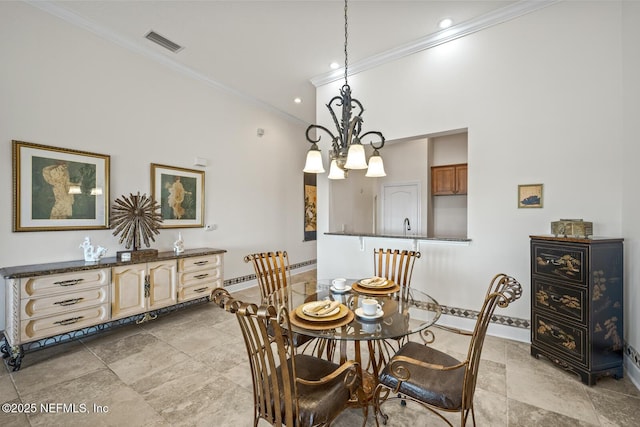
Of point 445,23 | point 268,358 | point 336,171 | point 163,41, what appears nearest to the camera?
point 268,358

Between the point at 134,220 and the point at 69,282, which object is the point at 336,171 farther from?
the point at 69,282

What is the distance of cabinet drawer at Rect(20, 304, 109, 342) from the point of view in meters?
2.30

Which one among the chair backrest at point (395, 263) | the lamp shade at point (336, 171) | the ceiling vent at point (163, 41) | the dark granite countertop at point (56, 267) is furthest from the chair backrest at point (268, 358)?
the ceiling vent at point (163, 41)

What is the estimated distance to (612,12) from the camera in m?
2.41

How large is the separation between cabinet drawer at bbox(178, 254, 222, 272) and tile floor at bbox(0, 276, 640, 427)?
35.6 inches

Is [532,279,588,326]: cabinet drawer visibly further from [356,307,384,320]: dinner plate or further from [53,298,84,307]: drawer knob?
[53,298,84,307]: drawer knob

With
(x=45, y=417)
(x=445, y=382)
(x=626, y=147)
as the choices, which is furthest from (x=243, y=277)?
(x=626, y=147)

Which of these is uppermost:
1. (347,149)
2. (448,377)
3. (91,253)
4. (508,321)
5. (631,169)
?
(347,149)

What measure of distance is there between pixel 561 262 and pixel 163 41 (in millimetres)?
4955

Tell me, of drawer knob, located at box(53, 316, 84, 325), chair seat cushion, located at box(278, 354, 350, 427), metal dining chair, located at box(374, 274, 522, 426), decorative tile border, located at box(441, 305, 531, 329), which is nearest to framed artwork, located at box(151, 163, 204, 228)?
drawer knob, located at box(53, 316, 84, 325)

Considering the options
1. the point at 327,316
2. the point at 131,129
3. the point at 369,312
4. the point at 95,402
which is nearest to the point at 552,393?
the point at 369,312

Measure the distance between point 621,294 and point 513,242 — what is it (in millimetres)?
854

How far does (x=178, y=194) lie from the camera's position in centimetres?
389

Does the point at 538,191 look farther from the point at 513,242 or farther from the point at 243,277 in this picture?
the point at 243,277
